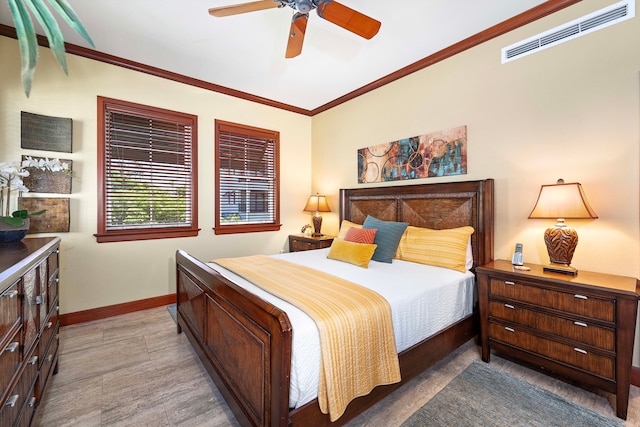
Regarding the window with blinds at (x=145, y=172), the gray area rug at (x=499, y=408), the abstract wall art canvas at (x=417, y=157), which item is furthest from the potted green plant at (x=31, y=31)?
the abstract wall art canvas at (x=417, y=157)

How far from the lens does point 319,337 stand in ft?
4.51

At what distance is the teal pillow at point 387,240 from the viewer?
110 inches

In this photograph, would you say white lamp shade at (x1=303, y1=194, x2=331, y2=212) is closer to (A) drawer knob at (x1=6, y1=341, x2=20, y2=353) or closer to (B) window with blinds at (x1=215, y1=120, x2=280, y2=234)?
(B) window with blinds at (x1=215, y1=120, x2=280, y2=234)

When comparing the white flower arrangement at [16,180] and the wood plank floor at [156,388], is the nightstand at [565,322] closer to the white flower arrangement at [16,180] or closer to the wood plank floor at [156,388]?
the wood plank floor at [156,388]

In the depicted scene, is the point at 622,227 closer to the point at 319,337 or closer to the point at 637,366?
the point at 637,366

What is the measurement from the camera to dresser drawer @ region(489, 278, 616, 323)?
1.77m

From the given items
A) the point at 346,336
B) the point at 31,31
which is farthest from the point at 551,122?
the point at 31,31

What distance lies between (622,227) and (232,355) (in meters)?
2.77

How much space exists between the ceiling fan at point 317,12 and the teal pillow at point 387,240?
1.74 meters

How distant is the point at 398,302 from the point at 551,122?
1990 millimetres

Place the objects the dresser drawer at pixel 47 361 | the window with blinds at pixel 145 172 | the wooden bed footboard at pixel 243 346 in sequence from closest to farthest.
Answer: the wooden bed footboard at pixel 243 346 < the dresser drawer at pixel 47 361 < the window with blinds at pixel 145 172

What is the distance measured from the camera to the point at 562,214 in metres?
2.03

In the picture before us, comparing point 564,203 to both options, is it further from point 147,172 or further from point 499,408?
point 147,172

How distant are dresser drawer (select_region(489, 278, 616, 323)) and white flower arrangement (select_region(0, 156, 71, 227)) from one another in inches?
139
